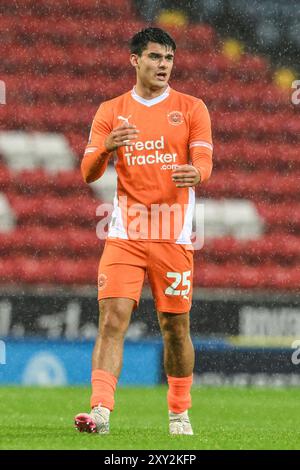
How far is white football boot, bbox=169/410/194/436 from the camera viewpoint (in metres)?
5.42

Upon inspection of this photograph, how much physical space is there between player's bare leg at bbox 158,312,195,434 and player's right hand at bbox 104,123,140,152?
2.63 feet

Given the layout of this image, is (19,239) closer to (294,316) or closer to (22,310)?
(22,310)

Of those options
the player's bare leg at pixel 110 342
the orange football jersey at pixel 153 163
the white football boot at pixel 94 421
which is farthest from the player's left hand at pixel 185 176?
the white football boot at pixel 94 421

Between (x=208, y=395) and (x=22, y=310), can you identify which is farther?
(x=22, y=310)

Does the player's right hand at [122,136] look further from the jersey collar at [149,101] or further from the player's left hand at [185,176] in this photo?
the jersey collar at [149,101]

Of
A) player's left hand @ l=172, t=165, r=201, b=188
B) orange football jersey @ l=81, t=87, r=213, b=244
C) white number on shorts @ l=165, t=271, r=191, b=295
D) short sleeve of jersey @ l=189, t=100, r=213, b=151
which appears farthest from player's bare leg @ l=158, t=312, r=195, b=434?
short sleeve of jersey @ l=189, t=100, r=213, b=151

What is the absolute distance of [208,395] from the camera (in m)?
9.07

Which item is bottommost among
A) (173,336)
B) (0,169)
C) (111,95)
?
(173,336)

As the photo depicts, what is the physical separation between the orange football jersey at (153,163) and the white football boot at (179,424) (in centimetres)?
77

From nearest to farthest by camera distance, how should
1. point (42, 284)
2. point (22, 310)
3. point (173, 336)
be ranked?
point (173, 336) < point (22, 310) < point (42, 284)

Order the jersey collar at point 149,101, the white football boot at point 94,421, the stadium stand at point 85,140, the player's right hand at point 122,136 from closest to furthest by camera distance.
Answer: the white football boot at point 94,421 < the player's right hand at point 122,136 < the jersey collar at point 149,101 < the stadium stand at point 85,140

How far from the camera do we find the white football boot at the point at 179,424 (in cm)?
542
